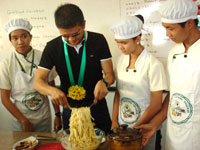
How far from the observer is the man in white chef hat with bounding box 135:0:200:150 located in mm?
1413

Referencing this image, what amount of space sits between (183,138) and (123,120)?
482mm

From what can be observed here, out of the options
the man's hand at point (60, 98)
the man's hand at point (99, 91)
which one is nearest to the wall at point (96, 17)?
the man's hand at point (99, 91)

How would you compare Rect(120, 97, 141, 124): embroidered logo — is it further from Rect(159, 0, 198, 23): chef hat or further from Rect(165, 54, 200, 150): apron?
Rect(159, 0, 198, 23): chef hat

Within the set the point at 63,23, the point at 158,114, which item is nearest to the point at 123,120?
the point at 158,114

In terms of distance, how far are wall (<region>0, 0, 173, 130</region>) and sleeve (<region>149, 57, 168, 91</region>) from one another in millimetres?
781

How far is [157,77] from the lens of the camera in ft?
5.28

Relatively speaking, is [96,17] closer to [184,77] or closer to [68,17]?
[68,17]

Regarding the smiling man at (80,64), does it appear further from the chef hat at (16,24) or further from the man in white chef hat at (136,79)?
the chef hat at (16,24)

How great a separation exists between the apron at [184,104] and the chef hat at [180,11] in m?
0.26

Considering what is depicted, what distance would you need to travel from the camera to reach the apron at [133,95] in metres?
1.69

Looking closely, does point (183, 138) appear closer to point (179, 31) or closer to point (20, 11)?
point (179, 31)

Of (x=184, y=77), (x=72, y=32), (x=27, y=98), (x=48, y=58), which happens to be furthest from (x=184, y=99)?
(x=27, y=98)

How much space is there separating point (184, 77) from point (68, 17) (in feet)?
3.07

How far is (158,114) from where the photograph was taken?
1.67 metres
